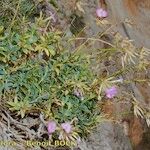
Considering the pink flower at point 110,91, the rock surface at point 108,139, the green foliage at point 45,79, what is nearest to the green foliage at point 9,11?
the green foliage at point 45,79

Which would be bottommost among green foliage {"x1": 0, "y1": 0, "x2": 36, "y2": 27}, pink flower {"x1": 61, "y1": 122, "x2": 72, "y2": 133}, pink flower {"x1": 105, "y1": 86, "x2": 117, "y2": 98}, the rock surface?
the rock surface

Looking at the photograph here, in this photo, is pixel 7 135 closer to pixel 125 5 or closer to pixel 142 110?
pixel 142 110

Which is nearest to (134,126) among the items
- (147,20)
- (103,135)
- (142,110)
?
(103,135)

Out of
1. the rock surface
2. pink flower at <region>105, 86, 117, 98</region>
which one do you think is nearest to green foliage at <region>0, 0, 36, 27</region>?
pink flower at <region>105, 86, 117, 98</region>

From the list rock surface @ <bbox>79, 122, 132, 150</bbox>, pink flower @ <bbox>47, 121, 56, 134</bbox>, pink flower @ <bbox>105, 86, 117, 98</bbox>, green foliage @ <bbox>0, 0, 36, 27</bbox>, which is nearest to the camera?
pink flower @ <bbox>47, 121, 56, 134</bbox>

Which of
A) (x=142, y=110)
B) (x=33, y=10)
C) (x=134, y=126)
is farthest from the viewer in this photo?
(x=134, y=126)

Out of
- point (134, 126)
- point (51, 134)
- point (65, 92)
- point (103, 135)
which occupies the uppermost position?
point (65, 92)

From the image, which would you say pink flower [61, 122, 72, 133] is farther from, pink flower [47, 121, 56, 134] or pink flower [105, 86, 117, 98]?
pink flower [105, 86, 117, 98]

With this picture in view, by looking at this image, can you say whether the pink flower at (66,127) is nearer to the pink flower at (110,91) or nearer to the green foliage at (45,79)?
the green foliage at (45,79)

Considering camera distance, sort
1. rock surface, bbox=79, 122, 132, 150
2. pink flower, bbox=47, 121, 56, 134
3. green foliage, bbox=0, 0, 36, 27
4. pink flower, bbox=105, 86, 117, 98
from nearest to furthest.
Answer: pink flower, bbox=47, 121, 56, 134 < pink flower, bbox=105, 86, 117, 98 < green foliage, bbox=0, 0, 36, 27 < rock surface, bbox=79, 122, 132, 150

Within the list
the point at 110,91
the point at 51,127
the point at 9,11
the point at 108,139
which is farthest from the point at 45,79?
the point at 108,139

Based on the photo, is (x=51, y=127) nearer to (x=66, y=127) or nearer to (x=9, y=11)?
(x=66, y=127)
